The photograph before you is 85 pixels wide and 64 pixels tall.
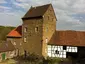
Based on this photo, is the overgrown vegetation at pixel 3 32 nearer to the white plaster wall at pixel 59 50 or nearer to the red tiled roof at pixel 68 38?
the red tiled roof at pixel 68 38

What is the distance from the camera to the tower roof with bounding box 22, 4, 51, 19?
4528cm

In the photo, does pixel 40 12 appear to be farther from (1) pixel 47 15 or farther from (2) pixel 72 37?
(2) pixel 72 37

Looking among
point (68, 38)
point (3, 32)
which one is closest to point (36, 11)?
point (68, 38)

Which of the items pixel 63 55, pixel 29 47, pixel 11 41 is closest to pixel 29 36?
pixel 29 47

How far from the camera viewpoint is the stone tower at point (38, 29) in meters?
44.4

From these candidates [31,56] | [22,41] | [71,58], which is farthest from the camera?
[22,41]

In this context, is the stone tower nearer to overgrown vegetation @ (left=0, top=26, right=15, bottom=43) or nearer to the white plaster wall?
the white plaster wall

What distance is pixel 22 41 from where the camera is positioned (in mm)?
48719

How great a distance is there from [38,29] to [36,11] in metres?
5.00

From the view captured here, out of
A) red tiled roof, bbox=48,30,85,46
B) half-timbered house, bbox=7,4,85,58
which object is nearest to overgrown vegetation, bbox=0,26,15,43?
half-timbered house, bbox=7,4,85,58

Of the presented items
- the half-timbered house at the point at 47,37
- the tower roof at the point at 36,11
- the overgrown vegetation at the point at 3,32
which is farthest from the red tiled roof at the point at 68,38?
the overgrown vegetation at the point at 3,32

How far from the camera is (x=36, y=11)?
47406mm

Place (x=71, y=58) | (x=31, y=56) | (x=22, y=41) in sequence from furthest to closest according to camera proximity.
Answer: (x=22, y=41), (x=31, y=56), (x=71, y=58)

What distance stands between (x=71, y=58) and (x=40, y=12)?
12807 mm
